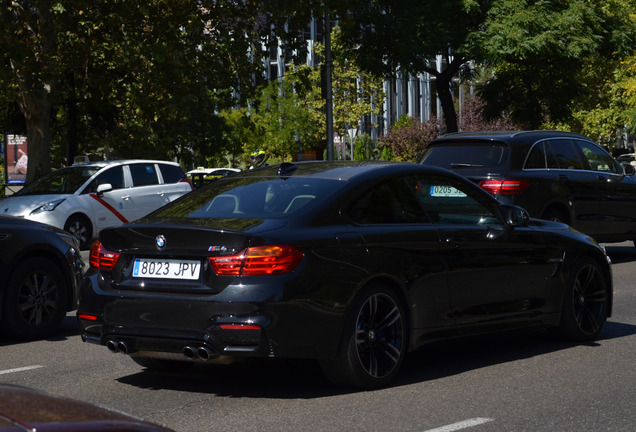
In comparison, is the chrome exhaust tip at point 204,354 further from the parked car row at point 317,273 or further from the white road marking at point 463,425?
the white road marking at point 463,425

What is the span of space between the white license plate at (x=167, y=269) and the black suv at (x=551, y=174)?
26.8ft

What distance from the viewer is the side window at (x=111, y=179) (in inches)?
864

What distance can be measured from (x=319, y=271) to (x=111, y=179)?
53.8ft

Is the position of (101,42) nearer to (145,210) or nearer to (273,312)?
(145,210)

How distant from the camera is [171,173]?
23.8m

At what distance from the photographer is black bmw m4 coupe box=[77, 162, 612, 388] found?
21.1 ft

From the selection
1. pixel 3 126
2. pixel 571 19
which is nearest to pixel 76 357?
pixel 571 19

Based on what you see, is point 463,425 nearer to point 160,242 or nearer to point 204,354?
point 204,354

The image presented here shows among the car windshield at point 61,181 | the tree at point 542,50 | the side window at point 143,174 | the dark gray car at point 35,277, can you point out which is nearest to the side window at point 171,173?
the side window at point 143,174

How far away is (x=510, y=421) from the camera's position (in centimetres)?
603

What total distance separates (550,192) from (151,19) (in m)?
14.7

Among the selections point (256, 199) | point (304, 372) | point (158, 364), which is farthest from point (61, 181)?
point (256, 199)

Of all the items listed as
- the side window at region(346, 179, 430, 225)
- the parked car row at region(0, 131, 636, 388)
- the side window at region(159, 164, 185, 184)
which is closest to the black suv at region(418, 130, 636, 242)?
the parked car row at region(0, 131, 636, 388)

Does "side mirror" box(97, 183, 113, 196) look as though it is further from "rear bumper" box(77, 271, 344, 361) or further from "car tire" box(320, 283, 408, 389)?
"car tire" box(320, 283, 408, 389)
